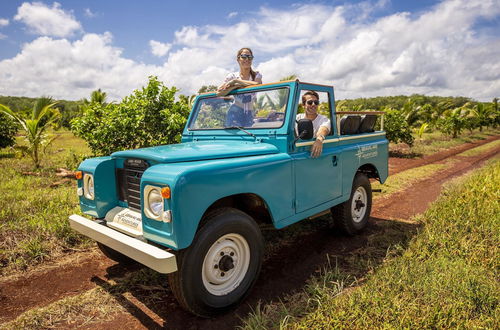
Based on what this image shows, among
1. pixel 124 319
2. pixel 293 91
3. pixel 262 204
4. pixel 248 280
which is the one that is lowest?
pixel 124 319

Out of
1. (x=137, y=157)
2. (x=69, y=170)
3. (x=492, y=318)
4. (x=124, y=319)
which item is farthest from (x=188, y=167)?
(x=69, y=170)

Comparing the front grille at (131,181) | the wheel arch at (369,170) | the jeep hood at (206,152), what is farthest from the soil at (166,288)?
the jeep hood at (206,152)

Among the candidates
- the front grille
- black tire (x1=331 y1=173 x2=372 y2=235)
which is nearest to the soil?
black tire (x1=331 y1=173 x2=372 y2=235)

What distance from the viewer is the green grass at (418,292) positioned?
247cm

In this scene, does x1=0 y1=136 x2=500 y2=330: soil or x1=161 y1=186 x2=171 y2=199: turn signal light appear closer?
x1=161 y1=186 x2=171 y2=199: turn signal light

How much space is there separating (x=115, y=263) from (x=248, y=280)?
1.88 m

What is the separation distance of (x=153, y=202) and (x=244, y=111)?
170 centimetres

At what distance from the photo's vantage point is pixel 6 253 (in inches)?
157

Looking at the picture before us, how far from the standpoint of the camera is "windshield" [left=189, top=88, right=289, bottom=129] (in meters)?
3.61

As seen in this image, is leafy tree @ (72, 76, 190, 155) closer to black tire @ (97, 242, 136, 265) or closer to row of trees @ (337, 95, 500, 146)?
black tire @ (97, 242, 136, 265)

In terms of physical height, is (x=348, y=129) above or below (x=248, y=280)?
above

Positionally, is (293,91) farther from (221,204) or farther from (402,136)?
(402,136)

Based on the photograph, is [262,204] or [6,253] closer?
[262,204]

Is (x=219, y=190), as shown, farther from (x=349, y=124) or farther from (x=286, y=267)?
(x=349, y=124)
